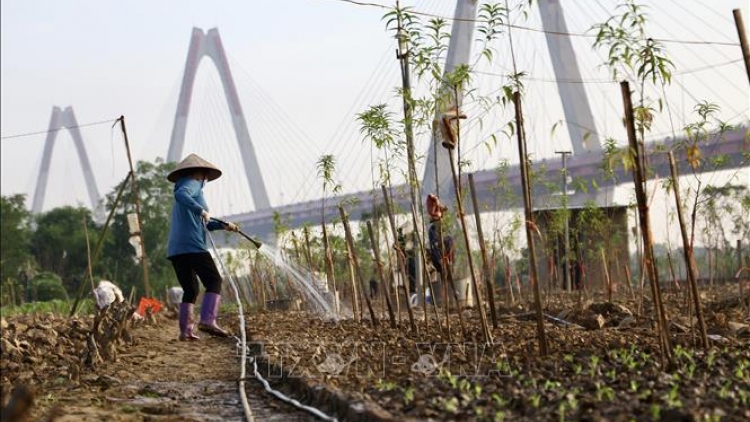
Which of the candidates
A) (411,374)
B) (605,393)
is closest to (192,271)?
(411,374)

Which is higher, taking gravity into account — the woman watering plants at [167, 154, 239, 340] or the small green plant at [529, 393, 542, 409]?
the woman watering plants at [167, 154, 239, 340]

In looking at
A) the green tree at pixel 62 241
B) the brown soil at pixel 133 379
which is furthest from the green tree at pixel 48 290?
the brown soil at pixel 133 379

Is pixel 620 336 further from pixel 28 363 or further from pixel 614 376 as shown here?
pixel 28 363

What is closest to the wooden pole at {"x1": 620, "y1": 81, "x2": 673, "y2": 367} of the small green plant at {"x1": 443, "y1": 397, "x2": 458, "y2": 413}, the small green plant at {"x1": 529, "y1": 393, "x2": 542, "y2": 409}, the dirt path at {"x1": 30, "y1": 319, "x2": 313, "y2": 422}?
the small green plant at {"x1": 529, "y1": 393, "x2": 542, "y2": 409}

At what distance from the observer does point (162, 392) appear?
6934 millimetres

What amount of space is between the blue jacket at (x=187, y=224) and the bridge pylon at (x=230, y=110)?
47.5 meters

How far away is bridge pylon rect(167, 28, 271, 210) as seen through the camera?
6084cm

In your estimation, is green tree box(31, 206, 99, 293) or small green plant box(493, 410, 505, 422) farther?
green tree box(31, 206, 99, 293)

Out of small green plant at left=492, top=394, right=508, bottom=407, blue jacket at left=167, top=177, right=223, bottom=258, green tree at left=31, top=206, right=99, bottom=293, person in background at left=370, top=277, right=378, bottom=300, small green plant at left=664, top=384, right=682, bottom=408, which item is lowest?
small green plant at left=664, top=384, right=682, bottom=408

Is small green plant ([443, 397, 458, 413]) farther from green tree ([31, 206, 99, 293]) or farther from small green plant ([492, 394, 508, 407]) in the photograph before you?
green tree ([31, 206, 99, 293])

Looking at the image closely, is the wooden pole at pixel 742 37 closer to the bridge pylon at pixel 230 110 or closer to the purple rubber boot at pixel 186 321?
the purple rubber boot at pixel 186 321

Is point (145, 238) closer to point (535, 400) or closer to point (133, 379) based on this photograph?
point (133, 379)

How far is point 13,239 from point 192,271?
1422 inches

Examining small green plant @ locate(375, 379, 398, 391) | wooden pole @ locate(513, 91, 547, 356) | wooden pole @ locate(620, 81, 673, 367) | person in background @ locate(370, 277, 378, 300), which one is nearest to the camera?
small green plant @ locate(375, 379, 398, 391)
